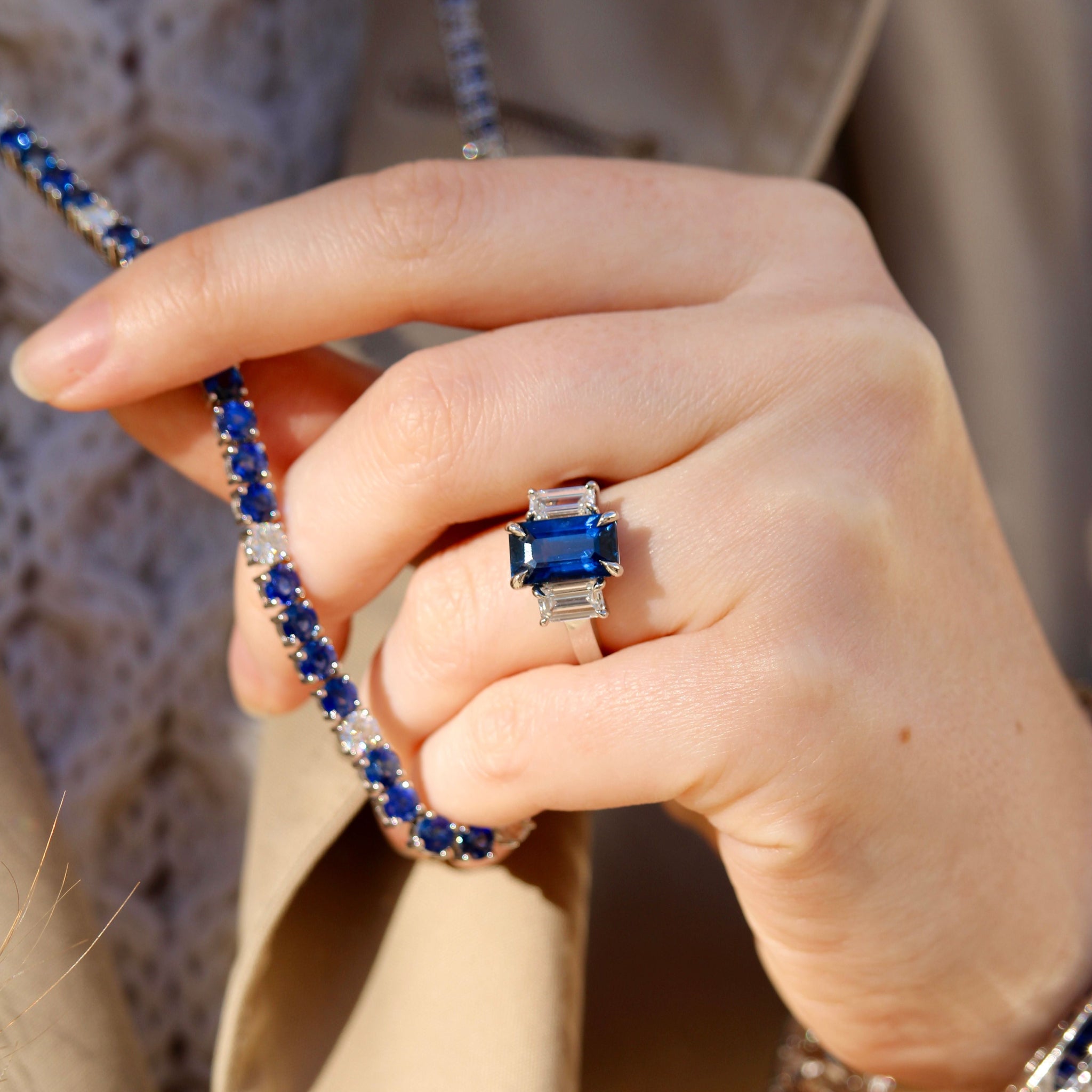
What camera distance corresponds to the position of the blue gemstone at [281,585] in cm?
A: 54

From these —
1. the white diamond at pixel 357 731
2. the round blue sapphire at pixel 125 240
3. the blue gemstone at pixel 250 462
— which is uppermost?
the round blue sapphire at pixel 125 240

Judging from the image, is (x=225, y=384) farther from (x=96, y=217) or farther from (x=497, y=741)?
Result: (x=497, y=741)

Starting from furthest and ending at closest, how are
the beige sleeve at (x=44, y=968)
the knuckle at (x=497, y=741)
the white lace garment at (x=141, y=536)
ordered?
the white lace garment at (x=141, y=536)
the knuckle at (x=497, y=741)
the beige sleeve at (x=44, y=968)

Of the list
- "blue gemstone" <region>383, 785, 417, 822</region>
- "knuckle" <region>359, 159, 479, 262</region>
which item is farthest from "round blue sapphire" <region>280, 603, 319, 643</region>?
"knuckle" <region>359, 159, 479, 262</region>

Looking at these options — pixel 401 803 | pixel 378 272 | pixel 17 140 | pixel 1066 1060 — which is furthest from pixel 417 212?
pixel 1066 1060

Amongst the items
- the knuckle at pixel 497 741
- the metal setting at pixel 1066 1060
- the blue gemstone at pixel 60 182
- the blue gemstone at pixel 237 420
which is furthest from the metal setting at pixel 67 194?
the metal setting at pixel 1066 1060

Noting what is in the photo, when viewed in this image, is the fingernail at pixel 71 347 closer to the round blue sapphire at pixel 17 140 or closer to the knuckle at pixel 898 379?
the round blue sapphire at pixel 17 140

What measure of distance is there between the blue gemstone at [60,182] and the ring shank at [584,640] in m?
0.39

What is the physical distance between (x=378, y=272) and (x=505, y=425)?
12 cm

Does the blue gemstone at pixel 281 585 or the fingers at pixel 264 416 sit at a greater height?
the fingers at pixel 264 416

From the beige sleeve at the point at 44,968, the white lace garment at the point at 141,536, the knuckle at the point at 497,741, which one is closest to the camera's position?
the beige sleeve at the point at 44,968

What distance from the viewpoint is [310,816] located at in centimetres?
63

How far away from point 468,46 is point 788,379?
1.58ft

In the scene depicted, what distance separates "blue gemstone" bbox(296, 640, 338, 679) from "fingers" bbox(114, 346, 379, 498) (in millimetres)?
116
